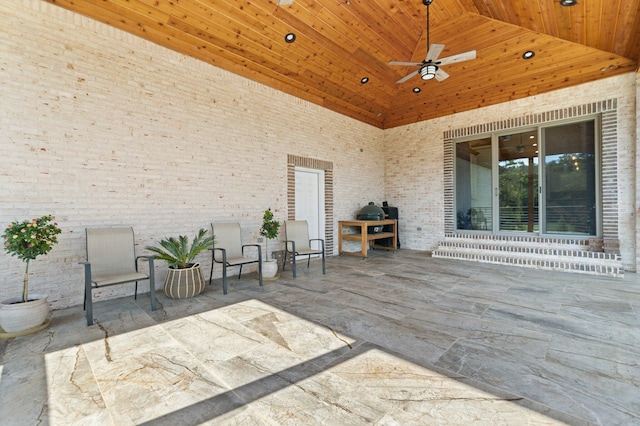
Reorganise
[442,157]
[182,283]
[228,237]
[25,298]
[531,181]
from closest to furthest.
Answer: [25,298]
[182,283]
[228,237]
[531,181]
[442,157]

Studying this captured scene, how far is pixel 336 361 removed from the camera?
7.18ft

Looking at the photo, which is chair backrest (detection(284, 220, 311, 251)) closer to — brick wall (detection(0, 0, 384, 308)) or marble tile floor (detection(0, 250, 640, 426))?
brick wall (detection(0, 0, 384, 308))

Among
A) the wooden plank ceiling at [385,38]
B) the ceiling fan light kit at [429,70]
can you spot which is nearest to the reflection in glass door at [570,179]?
the wooden plank ceiling at [385,38]

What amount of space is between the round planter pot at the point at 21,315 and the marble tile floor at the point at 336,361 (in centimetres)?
14

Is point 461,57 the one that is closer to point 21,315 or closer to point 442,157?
point 442,157

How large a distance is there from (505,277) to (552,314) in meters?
1.78

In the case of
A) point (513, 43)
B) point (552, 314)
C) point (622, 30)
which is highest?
point (513, 43)

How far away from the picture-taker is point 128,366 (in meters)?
2.14

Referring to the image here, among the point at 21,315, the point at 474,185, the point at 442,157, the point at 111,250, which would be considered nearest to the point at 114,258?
the point at 111,250

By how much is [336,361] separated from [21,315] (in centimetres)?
296

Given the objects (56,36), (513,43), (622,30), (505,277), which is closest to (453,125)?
(513,43)

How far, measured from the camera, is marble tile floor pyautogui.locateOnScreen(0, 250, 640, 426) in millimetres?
1639

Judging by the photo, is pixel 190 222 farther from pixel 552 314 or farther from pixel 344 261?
pixel 552 314

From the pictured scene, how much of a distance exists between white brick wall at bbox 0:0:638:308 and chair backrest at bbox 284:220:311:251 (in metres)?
0.41
